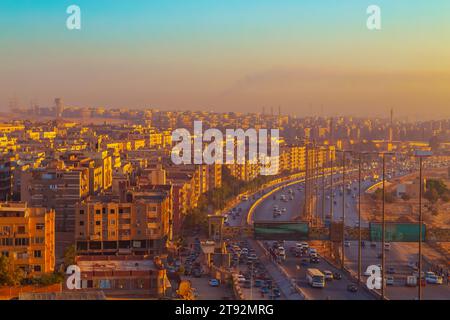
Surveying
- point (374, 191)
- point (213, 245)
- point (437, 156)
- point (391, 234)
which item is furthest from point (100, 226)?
point (437, 156)

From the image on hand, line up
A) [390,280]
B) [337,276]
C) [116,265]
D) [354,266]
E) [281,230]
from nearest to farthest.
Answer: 1. [116,265]
2. [390,280]
3. [337,276]
4. [281,230]
5. [354,266]

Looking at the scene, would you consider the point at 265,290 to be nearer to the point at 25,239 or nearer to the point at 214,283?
the point at 214,283

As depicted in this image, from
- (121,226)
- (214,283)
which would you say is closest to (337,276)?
(214,283)

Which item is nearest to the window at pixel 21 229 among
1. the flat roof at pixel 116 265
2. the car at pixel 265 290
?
the flat roof at pixel 116 265

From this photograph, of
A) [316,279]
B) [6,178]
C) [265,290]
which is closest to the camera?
[265,290]

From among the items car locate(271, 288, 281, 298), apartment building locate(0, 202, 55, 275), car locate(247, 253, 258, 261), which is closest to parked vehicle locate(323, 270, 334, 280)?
car locate(271, 288, 281, 298)
